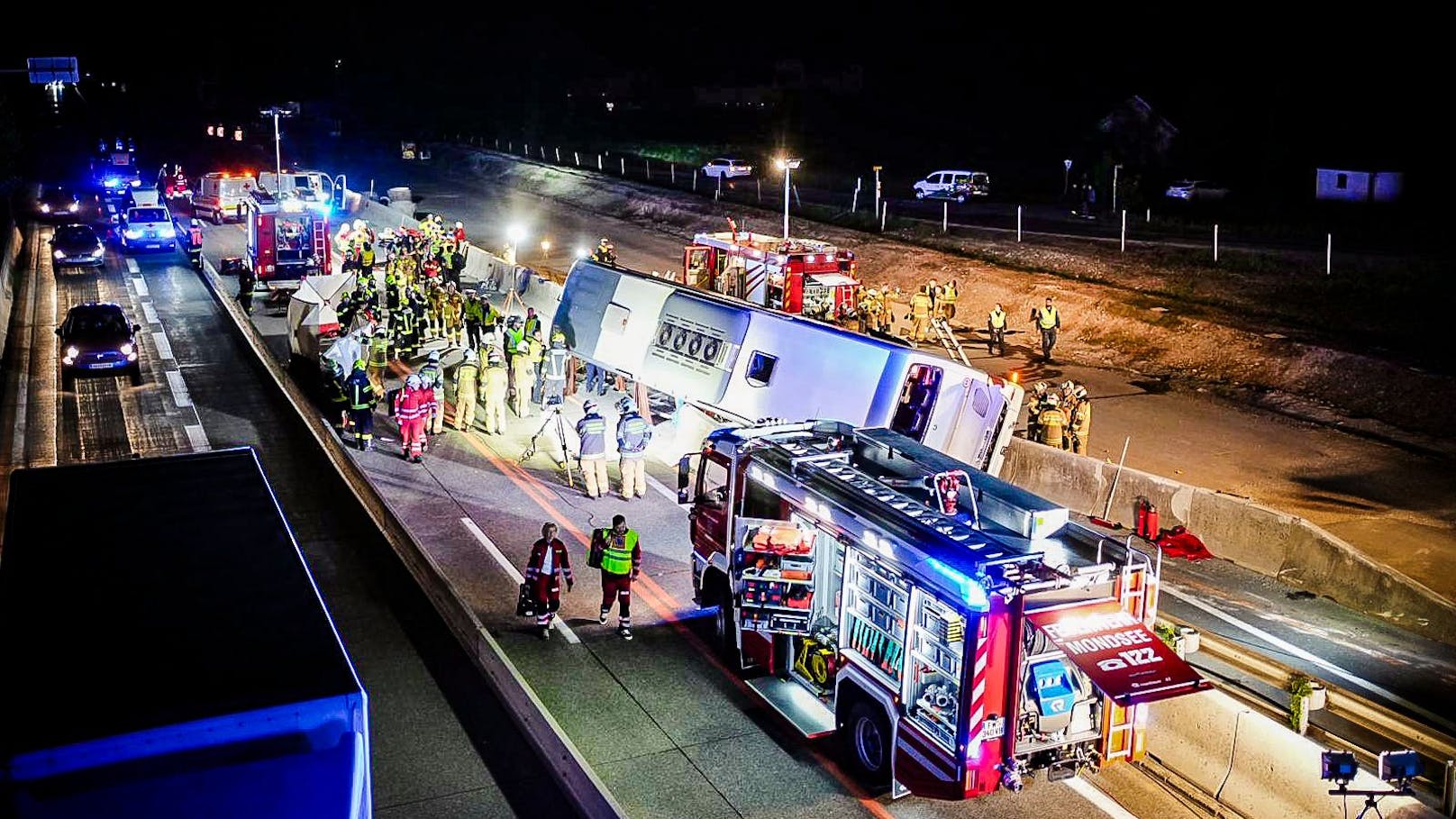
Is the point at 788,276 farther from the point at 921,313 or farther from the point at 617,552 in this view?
the point at 617,552

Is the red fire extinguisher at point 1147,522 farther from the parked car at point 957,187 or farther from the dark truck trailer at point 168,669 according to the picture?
the parked car at point 957,187

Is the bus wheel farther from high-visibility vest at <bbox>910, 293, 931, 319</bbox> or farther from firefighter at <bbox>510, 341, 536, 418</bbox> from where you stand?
high-visibility vest at <bbox>910, 293, 931, 319</bbox>

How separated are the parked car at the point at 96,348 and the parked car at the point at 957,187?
3132 cm

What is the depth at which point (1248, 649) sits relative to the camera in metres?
13.1

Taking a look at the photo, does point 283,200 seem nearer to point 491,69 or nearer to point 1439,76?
point 1439,76

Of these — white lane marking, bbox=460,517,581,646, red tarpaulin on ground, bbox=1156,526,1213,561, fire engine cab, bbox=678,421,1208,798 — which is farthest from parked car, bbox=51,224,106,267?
red tarpaulin on ground, bbox=1156,526,1213,561

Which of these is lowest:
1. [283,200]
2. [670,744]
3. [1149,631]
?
[670,744]

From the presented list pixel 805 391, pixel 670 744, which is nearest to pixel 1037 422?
pixel 805 391

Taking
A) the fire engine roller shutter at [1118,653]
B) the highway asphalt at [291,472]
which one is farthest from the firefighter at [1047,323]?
the fire engine roller shutter at [1118,653]

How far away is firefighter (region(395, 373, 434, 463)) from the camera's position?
20.5 metres

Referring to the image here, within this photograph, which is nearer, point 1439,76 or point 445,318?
point 445,318

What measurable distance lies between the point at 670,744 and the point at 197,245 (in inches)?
1384

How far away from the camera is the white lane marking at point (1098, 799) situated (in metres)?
10.6

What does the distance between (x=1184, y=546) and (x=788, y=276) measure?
11614 millimetres
